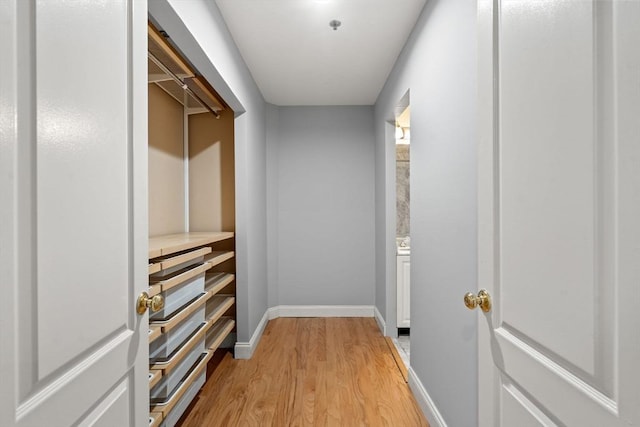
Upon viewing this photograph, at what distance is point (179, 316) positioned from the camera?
176 cm

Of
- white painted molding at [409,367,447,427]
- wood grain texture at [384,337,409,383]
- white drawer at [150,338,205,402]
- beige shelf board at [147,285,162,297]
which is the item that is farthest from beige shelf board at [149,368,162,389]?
wood grain texture at [384,337,409,383]

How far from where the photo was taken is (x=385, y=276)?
11.8 feet

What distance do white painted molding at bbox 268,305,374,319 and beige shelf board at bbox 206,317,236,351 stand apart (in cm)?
121

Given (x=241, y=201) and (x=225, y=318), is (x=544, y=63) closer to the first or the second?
(x=241, y=201)

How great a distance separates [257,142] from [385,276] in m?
1.85

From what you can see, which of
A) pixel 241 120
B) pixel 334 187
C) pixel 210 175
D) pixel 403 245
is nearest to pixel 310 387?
pixel 403 245

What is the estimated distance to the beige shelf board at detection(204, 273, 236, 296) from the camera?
237cm

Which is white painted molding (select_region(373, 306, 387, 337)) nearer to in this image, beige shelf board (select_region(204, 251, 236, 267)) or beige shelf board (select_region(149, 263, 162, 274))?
beige shelf board (select_region(204, 251, 236, 267))

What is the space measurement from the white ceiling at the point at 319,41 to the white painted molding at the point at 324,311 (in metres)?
2.42

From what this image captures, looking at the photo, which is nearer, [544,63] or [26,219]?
[26,219]

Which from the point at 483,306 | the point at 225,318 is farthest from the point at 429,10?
the point at 225,318

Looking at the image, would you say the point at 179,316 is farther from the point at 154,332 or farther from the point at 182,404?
the point at 182,404

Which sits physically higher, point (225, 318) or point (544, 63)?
point (544, 63)

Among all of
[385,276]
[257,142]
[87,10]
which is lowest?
[385,276]
